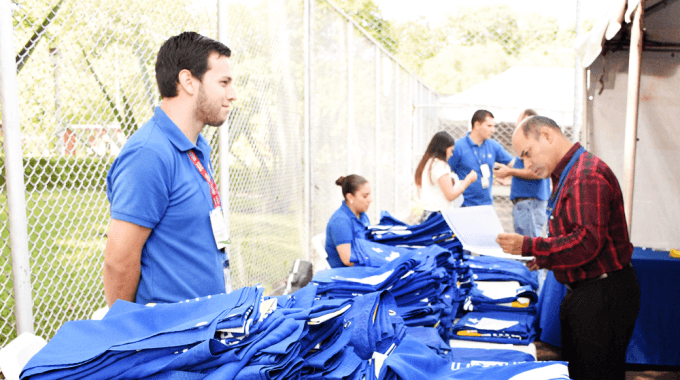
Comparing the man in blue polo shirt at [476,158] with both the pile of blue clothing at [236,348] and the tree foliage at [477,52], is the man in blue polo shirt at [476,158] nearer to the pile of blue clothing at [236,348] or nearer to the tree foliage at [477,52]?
the pile of blue clothing at [236,348]

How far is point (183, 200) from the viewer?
172cm

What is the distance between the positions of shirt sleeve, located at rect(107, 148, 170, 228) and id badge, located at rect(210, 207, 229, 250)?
18 centimetres

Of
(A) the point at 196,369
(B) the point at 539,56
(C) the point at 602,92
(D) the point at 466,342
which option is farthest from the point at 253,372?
(B) the point at 539,56

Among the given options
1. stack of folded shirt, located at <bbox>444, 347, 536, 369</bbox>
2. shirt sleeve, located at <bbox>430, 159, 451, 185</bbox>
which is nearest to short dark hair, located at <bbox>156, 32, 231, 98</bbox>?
stack of folded shirt, located at <bbox>444, 347, 536, 369</bbox>

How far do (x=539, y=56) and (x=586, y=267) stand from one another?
28.6 meters

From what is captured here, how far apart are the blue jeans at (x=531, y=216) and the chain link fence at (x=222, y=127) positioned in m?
2.08

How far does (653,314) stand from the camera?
3.80m

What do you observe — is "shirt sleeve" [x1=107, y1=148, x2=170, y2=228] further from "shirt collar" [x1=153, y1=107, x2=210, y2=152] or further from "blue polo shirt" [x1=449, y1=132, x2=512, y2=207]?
"blue polo shirt" [x1=449, y1=132, x2=512, y2=207]

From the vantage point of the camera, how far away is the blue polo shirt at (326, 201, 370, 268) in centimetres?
363

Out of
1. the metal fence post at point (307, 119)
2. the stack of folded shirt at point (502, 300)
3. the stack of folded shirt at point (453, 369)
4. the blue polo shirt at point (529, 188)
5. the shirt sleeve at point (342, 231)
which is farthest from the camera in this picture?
the metal fence post at point (307, 119)

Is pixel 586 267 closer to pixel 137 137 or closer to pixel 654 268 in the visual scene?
pixel 654 268

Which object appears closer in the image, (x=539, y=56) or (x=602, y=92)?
(x=602, y=92)

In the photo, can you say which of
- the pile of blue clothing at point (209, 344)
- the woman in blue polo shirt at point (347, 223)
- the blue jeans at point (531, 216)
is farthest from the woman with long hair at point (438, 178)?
the pile of blue clothing at point (209, 344)

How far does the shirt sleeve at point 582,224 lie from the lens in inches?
96.6
